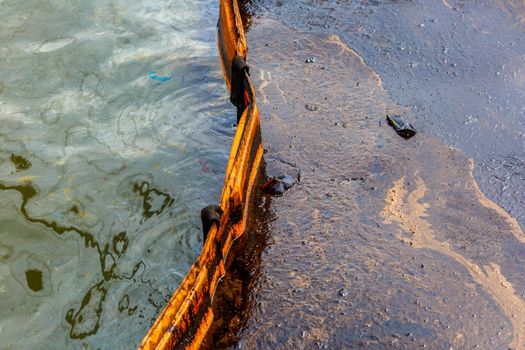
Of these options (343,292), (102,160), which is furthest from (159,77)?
(343,292)

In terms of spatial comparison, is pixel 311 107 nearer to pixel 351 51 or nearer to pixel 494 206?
pixel 351 51

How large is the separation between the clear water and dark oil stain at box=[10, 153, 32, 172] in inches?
0.6

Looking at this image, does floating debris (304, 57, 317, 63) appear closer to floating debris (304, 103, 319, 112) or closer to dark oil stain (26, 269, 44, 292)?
floating debris (304, 103, 319, 112)

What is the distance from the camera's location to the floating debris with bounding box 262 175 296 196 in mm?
3594

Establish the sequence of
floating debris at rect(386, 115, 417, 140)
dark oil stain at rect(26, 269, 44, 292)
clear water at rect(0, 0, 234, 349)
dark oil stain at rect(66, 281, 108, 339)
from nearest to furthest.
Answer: dark oil stain at rect(66, 281, 108, 339)
clear water at rect(0, 0, 234, 349)
dark oil stain at rect(26, 269, 44, 292)
floating debris at rect(386, 115, 417, 140)

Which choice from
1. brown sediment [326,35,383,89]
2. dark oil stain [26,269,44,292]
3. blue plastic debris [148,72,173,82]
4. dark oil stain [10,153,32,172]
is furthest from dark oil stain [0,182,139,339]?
brown sediment [326,35,383,89]

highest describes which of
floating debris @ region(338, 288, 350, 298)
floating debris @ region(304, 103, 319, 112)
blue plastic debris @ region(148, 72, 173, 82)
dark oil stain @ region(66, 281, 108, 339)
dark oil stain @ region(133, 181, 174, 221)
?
floating debris @ region(304, 103, 319, 112)

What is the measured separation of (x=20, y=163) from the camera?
4.20 meters

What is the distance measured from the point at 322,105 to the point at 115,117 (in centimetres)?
180

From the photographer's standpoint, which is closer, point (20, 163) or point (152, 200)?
point (152, 200)

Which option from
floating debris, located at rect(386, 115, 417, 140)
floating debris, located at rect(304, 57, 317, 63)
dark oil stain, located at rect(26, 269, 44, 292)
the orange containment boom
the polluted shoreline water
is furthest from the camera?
floating debris, located at rect(304, 57, 317, 63)

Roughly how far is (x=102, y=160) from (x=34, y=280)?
112 centimetres

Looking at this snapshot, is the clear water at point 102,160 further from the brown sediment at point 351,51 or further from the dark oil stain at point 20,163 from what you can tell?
the brown sediment at point 351,51

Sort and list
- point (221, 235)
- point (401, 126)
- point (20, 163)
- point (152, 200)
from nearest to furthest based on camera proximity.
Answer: point (221, 235), point (152, 200), point (401, 126), point (20, 163)
